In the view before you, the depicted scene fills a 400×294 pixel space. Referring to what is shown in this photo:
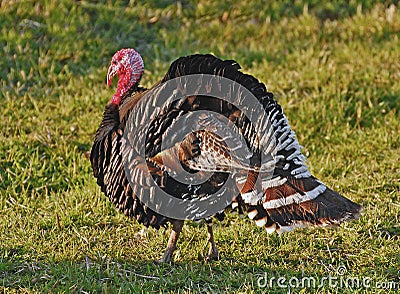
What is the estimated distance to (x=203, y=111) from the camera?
4.55 metres

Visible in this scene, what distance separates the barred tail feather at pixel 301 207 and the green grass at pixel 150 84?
451 mm

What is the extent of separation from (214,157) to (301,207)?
0.64 m

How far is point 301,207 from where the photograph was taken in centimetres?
447

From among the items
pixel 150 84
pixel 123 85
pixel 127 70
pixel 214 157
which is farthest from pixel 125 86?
pixel 150 84

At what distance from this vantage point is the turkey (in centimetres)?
446

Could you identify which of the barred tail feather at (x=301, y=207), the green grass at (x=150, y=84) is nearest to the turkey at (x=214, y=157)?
the barred tail feather at (x=301, y=207)

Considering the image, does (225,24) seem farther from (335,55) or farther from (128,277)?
(128,277)

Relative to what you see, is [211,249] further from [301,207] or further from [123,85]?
[123,85]

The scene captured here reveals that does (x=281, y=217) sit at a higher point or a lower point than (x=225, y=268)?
higher

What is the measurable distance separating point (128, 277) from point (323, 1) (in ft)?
19.3

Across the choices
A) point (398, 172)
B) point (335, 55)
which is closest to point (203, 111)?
point (398, 172)

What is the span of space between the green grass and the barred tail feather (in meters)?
0.45

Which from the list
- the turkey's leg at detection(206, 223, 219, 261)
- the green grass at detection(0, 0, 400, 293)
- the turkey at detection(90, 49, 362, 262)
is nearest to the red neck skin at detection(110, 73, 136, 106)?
the turkey at detection(90, 49, 362, 262)

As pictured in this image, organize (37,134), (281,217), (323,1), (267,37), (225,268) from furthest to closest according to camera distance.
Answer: (323,1) < (267,37) < (37,134) < (225,268) < (281,217)
